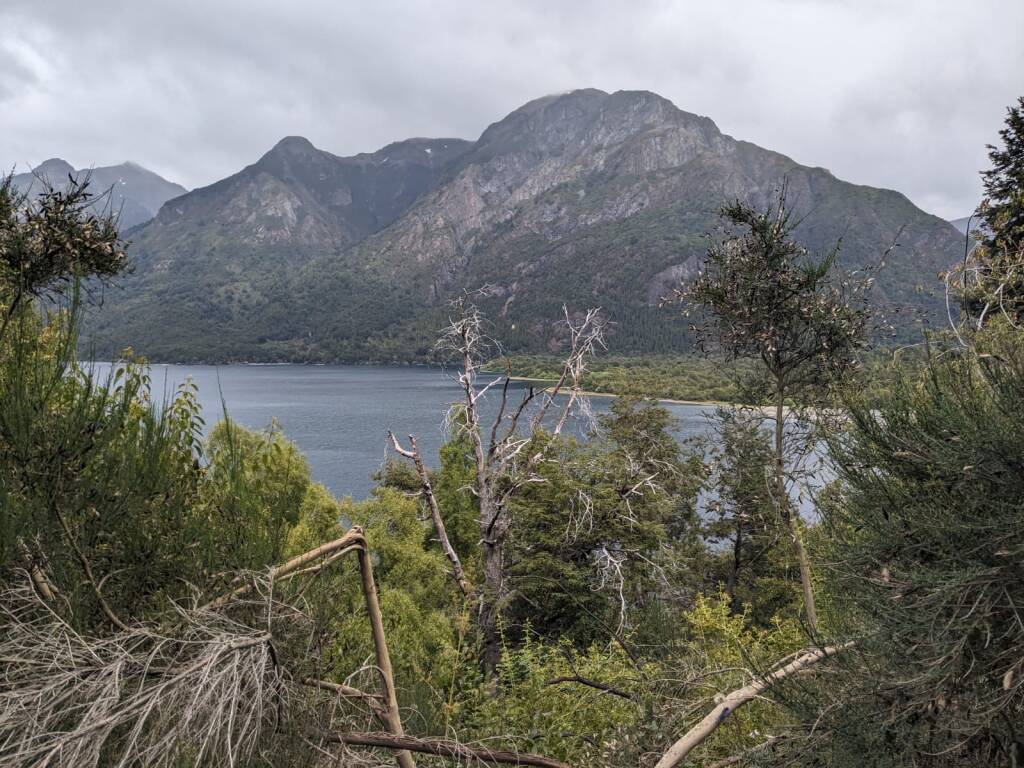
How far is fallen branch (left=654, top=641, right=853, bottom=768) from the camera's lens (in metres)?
1.77

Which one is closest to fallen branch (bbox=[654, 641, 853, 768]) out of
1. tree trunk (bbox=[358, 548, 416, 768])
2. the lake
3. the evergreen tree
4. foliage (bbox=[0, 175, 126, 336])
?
tree trunk (bbox=[358, 548, 416, 768])

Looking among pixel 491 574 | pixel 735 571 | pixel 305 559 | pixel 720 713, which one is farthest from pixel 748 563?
pixel 305 559

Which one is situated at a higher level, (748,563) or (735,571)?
(748,563)

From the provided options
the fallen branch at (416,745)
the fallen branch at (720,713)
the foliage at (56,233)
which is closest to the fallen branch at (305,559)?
the fallen branch at (416,745)

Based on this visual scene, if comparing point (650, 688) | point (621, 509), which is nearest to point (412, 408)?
point (621, 509)

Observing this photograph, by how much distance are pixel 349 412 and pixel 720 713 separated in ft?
237

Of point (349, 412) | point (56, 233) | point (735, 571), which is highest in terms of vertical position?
point (56, 233)

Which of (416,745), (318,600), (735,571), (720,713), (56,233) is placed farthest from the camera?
(735,571)

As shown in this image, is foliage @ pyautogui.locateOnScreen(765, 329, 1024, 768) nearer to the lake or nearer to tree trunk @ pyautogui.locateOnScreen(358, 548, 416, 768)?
tree trunk @ pyautogui.locateOnScreen(358, 548, 416, 768)

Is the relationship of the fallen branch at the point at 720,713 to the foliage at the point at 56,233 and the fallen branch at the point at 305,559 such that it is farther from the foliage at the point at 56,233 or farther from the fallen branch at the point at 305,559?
the foliage at the point at 56,233

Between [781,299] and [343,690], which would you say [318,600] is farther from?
[781,299]

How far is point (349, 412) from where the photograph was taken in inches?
2815

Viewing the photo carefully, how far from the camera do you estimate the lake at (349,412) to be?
40844mm

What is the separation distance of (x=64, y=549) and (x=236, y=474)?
0.62 metres
